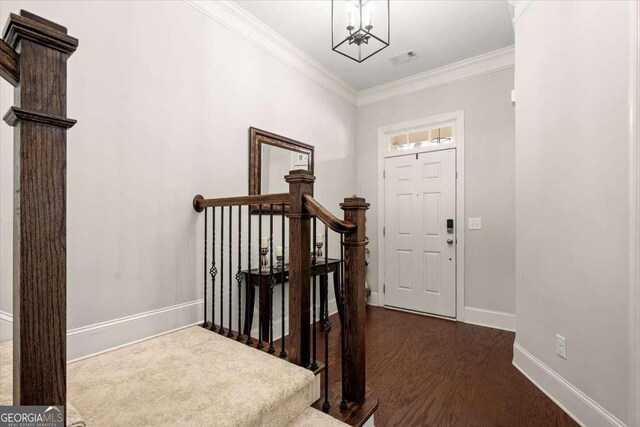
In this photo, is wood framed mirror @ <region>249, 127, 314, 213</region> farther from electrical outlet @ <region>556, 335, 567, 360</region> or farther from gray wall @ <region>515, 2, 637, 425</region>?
electrical outlet @ <region>556, 335, 567, 360</region>

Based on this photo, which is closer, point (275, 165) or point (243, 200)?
point (243, 200)

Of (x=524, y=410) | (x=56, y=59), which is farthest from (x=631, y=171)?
(x=56, y=59)

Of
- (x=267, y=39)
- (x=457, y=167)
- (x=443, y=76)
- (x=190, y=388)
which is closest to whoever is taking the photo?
(x=190, y=388)

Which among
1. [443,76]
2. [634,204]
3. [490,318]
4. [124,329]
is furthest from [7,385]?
[443,76]

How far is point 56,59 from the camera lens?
2.27 ft

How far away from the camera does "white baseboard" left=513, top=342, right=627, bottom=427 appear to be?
5.41 feet

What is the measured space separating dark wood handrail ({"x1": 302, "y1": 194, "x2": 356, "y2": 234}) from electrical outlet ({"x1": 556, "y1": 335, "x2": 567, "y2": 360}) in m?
1.58

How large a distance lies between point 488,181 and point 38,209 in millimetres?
3677

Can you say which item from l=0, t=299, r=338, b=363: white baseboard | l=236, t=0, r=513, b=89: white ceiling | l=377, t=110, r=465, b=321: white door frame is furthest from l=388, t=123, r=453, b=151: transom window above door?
l=0, t=299, r=338, b=363: white baseboard

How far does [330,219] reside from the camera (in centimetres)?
147

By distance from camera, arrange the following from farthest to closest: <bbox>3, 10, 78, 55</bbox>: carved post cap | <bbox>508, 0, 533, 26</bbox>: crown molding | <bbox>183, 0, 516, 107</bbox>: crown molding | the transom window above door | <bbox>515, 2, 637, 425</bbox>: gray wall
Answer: the transom window above door
<bbox>183, 0, 516, 107</bbox>: crown molding
<bbox>508, 0, 533, 26</bbox>: crown molding
<bbox>515, 2, 637, 425</bbox>: gray wall
<bbox>3, 10, 78, 55</bbox>: carved post cap

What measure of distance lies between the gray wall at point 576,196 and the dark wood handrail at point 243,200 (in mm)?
1667

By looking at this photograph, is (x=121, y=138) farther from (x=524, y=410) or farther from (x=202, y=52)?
(x=524, y=410)

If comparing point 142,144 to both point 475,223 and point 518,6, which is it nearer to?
point 518,6
